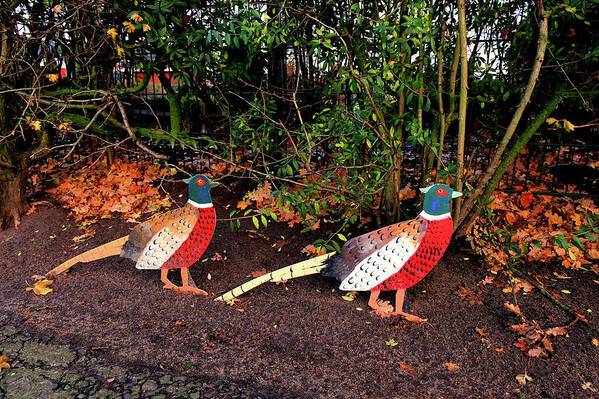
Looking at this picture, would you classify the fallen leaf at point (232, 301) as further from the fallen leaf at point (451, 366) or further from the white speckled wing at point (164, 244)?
the fallen leaf at point (451, 366)

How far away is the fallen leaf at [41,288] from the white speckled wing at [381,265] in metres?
2.59

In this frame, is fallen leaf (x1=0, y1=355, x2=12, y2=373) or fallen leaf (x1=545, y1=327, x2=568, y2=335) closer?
fallen leaf (x1=0, y1=355, x2=12, y2=373)

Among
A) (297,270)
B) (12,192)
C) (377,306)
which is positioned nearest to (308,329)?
(297,270)

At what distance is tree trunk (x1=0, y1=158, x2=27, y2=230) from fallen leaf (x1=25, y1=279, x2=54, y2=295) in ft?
5.37

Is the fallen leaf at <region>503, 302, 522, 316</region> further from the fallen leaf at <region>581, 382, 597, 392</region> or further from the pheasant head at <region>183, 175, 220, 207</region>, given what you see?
the pheasant head at <region>183, 175, 220, 207</region>

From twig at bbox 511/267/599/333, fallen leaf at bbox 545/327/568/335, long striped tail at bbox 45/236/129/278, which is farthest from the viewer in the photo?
long striped tail at bbox 45/236/129/278

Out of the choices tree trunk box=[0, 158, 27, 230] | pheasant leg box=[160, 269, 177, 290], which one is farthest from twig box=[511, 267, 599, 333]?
tree trunk box=[0, 158, 27, 230]

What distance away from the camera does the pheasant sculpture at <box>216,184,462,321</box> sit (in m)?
3.20

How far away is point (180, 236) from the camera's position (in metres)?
3.55

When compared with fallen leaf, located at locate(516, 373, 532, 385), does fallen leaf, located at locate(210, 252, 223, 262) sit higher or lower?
higher

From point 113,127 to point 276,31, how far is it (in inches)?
145

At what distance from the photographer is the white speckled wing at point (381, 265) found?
10.6ft

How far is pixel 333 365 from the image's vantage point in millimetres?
2908

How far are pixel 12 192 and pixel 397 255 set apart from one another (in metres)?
4.60
